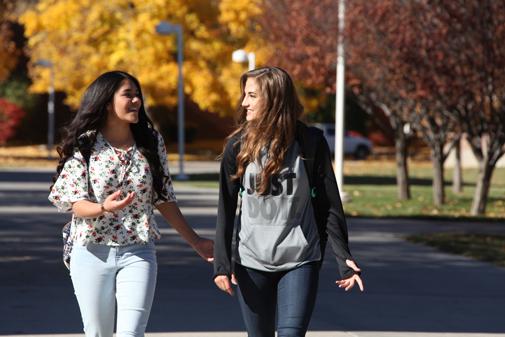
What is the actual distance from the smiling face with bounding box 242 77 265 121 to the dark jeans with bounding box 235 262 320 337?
0.68 metres

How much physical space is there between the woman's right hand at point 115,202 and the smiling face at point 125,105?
424 mm

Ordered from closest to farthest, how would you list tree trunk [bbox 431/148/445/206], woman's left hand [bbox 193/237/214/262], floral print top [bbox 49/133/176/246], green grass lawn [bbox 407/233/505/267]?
A: floral print top [bbox 49/133/176/246]
woman's left hand [bbox 193/237/214/262]
green grass lawn [bbox 407/233/505/267]
tree trunk [bbox 431/148/445/206]

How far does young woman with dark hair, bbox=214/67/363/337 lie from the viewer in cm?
602

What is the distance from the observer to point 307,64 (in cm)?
3025

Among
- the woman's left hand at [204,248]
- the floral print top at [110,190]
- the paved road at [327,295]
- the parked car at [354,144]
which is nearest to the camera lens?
the floral print top at [110,190]

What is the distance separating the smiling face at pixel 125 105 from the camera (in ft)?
20.5

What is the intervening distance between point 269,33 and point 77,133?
27.8 meters

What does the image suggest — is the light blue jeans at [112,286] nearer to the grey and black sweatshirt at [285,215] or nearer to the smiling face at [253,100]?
the grey and black sweatshirt at [285,215]

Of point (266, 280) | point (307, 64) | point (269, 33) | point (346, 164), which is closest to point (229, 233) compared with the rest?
point (266, 280)

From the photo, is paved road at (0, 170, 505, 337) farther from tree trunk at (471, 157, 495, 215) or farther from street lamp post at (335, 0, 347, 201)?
street lamp post at (335, 0, 347, 201)

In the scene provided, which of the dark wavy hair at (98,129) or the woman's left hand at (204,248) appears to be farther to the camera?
the woman's left hand at (204,248)

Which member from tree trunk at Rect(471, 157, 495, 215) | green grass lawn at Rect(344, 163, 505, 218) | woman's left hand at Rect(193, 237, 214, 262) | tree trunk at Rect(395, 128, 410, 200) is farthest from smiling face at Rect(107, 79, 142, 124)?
tree trunk at Rect(395, 128, 410, 200)

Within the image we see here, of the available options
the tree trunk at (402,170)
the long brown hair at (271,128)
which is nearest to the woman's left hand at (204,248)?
the long brown hair at (271,128)

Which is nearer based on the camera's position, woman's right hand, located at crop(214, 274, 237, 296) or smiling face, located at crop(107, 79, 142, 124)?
woman's right hand, located at crop(214, 274, 237, 296)
